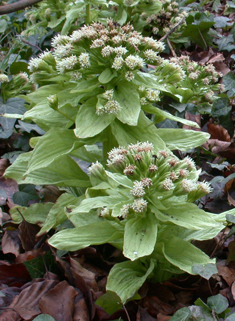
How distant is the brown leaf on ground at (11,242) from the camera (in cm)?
166

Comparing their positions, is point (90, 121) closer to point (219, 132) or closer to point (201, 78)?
point (219, 132)

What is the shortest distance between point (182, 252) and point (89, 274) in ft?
1.16

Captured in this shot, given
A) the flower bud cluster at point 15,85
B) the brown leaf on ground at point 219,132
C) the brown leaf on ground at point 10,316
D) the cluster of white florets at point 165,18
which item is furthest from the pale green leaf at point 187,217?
the cluster of white florets at point 165,18

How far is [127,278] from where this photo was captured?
1.33 meters

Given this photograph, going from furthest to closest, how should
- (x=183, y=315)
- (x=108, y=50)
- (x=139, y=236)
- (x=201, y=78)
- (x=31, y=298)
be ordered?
(x=201, y=78), (x=108, y=50), (x=31, y=298), (x=139, y=236), (x=183, y=315)

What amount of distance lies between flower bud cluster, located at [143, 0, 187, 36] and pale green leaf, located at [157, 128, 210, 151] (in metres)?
1.86

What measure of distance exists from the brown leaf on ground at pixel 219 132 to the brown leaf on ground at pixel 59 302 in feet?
4.32

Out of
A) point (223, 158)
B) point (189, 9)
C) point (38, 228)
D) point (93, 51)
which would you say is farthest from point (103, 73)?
point (189, 9)

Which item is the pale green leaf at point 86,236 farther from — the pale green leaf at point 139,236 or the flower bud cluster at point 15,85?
the flower bud cluster at point 15,85

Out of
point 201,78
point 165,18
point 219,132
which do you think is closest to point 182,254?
point 219,132

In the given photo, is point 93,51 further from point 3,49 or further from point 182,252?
point 3,49

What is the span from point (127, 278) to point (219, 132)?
1204 mm

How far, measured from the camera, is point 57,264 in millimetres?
1506

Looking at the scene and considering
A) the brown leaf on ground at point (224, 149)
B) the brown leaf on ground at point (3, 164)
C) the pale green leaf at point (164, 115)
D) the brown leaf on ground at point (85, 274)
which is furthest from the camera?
the brown leaf on ground at point (3, 164)
